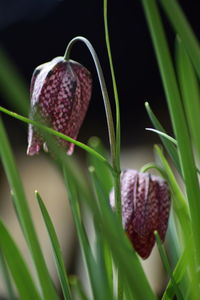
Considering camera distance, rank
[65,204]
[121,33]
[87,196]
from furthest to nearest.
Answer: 1. [65,204]
2. [121,33]
3. [87,196]

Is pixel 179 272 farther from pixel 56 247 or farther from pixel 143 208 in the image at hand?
pixel 143 208

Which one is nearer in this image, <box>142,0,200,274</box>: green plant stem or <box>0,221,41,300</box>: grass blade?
<box>142,0,200,274</box>: green plant stem

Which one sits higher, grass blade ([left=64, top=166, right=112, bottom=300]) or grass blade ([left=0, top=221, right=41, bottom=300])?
grass blade ([left=0, top=221, right=41, bottom=300])

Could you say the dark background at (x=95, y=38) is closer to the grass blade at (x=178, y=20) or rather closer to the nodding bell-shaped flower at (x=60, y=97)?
the nodding bell-shaped flower at (x=60, y=97)

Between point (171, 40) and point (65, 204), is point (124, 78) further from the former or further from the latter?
point (65, 204)

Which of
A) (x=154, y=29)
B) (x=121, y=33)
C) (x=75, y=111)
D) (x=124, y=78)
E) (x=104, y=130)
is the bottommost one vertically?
(x=104, y=130)

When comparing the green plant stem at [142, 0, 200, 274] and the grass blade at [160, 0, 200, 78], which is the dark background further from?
the grass blade at [160, 0, 200, 78]

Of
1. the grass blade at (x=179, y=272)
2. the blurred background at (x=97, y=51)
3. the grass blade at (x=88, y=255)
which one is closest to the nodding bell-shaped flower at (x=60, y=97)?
the grass blade at (x=88, y=255)

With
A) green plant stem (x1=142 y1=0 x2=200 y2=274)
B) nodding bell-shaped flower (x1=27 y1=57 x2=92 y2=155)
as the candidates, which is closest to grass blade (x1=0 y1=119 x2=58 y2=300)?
green plant stem (x1=142 y1=0 x2=200 y2=274)

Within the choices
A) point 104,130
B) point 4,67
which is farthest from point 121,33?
point 4,67
